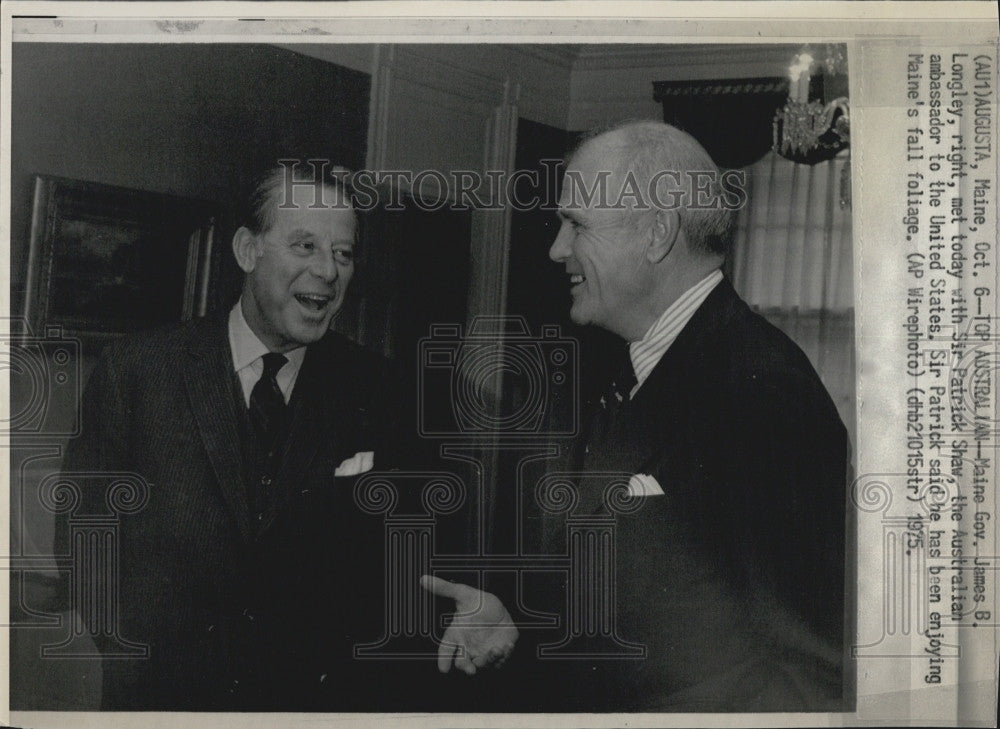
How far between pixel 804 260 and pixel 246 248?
3.36 ft

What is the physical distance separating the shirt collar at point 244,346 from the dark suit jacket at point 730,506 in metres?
0.55

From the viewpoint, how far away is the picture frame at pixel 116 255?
1.70 m

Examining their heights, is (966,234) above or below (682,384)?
above

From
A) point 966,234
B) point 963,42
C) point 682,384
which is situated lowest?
point 682,384

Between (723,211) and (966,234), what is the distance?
466 mm

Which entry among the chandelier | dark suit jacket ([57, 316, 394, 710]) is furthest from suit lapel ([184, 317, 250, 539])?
the chandelier

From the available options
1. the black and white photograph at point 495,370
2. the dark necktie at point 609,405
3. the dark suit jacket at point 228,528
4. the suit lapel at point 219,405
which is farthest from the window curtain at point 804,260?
the suit lapel at point 219,405

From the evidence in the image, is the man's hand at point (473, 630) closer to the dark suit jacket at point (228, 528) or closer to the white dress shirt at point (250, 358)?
the dark suit jacket at point (228, 528)

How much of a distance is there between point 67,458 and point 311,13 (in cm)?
95

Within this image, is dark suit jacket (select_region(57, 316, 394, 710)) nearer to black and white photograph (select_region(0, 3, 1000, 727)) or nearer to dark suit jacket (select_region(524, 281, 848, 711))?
black and white photograph (select_region(0, 3, 1000, 727))

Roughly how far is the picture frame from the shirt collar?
0.06 meters

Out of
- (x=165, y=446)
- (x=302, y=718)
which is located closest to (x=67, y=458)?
(x=165, y=446)

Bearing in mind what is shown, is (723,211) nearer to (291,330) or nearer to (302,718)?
(291,330)

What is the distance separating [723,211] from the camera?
1.70 m
